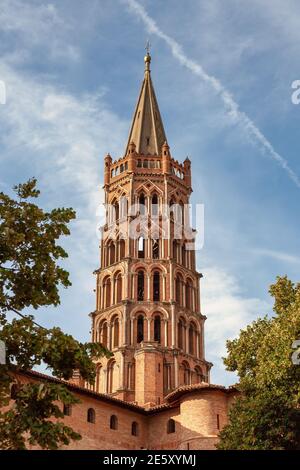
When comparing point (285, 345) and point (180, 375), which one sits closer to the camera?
point (285, 345)

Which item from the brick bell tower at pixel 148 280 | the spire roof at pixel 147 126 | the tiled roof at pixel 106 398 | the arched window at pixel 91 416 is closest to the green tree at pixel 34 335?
the tiled roof at pixel 106 398

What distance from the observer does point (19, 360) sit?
754 inches

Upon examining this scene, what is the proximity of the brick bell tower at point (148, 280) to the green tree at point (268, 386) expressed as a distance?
22.0 m

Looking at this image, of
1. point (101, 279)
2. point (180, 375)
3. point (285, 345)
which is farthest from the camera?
point (101, 279)

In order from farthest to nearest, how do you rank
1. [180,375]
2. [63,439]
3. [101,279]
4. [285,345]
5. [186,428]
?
[101,279] → [180,375] → [186,428] → [285,345] → [63,439]

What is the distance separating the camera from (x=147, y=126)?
72.2m

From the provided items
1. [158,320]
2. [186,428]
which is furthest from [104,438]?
[158,320]

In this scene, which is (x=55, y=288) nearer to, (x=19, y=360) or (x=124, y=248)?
(x=19, y=360)

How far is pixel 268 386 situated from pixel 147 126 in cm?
4494

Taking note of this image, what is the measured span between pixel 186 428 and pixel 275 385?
38.9 feet

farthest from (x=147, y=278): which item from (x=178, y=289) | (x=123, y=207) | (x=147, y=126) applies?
(x=147, y=126)

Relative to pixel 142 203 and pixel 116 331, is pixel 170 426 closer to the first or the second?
pixel 116 331

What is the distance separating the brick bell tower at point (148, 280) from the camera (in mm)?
57562

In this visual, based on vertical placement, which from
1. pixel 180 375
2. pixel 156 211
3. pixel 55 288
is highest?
pixel 156 211
